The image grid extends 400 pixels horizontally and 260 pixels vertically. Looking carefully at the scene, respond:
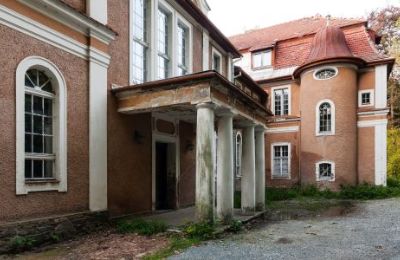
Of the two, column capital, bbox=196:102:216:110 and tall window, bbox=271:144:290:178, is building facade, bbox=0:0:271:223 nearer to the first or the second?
column capital, bbox=196:102:216:110

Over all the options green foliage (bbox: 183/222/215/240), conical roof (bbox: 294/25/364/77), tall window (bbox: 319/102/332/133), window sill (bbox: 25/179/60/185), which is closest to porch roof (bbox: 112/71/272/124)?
window sill (bbox: 25/179/60/185)

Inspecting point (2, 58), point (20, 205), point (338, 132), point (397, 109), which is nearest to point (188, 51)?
point (2, 58)

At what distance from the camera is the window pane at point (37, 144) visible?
23.3ft

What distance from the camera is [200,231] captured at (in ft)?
24.1

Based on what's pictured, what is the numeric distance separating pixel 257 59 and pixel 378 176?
36.1ft

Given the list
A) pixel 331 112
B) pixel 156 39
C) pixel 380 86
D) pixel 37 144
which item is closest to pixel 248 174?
pixel 156 39

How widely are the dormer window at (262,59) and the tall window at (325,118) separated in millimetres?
5595

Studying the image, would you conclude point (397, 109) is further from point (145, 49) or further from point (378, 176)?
point (145, 49)

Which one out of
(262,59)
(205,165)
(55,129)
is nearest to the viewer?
(55,129)

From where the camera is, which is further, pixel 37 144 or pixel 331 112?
Answer: pixel 331 112

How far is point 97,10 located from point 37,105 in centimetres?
294

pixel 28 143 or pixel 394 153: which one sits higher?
pixel 28 143

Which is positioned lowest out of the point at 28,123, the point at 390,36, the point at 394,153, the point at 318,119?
the point at 394,153

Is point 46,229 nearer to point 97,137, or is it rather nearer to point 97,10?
point 97,137
